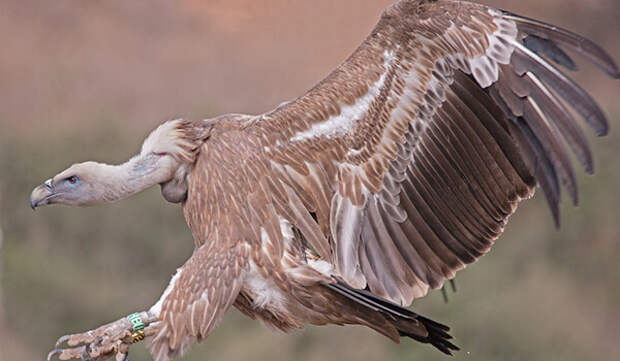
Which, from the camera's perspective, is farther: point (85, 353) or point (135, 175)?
point (135, 175)

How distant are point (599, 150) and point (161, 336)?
5.81 metres

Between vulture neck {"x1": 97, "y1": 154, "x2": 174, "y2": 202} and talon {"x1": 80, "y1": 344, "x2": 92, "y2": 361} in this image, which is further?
vulture neck {"x1": 97, "y1": 154, "x2": 174, "y2": 202}

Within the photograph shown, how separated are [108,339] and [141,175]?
0.72 meters

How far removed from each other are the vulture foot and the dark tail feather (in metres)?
0.68

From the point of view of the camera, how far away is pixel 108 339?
3689mm

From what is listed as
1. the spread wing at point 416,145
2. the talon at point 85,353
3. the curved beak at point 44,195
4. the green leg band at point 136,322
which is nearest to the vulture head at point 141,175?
the curved beak at point 44,195

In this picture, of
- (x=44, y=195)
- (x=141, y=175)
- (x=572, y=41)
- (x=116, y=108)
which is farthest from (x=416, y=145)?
(x=116, y=108)

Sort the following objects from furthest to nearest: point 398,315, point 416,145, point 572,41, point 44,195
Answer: point 44,195
point 416,145
point 398,315
point 572,41

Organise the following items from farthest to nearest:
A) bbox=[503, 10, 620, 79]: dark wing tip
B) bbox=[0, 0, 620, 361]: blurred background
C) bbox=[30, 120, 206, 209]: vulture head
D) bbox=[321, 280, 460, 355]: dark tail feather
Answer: bbox=[0, 0, 620, 361]: blurred background, bbox=[30, 120, 206, 209]: vulture head, bbox=[321, 280, 460, 355]: dark tail feather, bbox=[503, 10, 620, 79]: dark wing tip

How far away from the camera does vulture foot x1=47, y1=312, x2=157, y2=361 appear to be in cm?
367

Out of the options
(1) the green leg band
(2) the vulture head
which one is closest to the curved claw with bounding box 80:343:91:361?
(1) the green leg band

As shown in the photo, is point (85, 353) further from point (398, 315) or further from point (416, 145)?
point (416, 145)

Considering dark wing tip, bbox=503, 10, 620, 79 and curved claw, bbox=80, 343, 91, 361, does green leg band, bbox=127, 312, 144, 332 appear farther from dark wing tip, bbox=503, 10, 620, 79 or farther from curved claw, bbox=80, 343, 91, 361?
dark wing tip, bbox=503, 10, 620, 79

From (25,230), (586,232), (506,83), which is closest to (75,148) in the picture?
(25,230)
